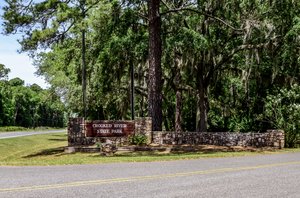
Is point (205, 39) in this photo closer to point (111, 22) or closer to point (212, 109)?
point (111, 22)

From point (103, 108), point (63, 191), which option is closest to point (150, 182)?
point (63, 191)

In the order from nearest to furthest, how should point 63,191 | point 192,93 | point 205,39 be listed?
point 63,191 → point 205,39 → point 192,93

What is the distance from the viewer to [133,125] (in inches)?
962

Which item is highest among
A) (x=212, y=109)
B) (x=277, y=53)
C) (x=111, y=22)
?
(x=111, y=22)

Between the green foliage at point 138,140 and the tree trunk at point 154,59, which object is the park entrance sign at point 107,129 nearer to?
the green foliage at point 138,140

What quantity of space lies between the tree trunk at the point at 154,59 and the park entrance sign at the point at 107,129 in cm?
165

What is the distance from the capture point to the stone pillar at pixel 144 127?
80.1 ft

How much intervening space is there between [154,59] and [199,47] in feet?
8.19

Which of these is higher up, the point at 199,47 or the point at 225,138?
the point at 199,47

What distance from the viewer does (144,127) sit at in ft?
80.3

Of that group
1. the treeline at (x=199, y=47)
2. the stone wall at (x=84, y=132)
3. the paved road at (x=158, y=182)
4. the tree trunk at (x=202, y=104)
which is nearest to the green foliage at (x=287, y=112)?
the treeline at (x=199, y=47)

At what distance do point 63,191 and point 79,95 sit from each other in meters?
34.6

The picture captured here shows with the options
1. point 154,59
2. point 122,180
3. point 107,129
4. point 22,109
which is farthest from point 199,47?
point 22,109

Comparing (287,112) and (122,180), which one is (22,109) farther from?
(122,180)
